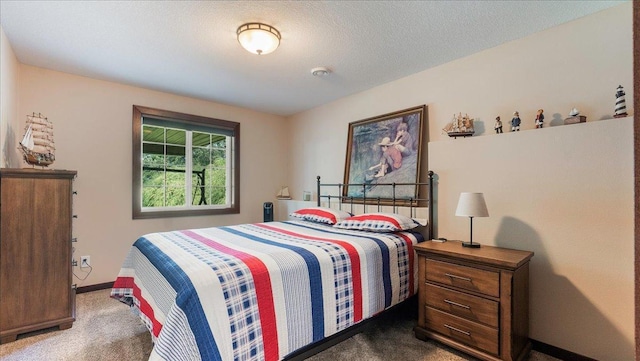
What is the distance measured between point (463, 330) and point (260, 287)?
4.82 ft

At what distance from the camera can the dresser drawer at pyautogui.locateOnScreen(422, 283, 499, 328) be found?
6.03 feet

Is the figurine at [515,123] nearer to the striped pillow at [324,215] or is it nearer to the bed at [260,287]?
the bed at [260,287]

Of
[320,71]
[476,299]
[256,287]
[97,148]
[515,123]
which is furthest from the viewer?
[97,148]

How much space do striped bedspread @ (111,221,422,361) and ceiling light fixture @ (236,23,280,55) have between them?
5.09ft

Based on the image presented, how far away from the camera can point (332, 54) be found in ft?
8.79

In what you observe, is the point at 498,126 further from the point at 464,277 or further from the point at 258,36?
the point at 258,36

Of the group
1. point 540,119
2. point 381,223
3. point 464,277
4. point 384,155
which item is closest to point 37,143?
point 381,223

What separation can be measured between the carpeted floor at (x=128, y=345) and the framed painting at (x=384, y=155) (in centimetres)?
142

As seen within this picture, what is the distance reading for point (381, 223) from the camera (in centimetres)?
263

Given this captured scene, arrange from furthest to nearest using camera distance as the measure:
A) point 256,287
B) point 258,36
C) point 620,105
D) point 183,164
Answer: point 183,164 < point 258,36 < point 620,105 < point 256,287

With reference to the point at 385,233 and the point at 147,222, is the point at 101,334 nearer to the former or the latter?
the point at 147,222

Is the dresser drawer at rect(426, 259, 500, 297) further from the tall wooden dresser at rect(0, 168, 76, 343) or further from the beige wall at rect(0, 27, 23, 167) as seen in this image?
the beige wall at rect(0, 27, 23, 167)

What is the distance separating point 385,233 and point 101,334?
248 cm

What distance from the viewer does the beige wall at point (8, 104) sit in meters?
2.30
